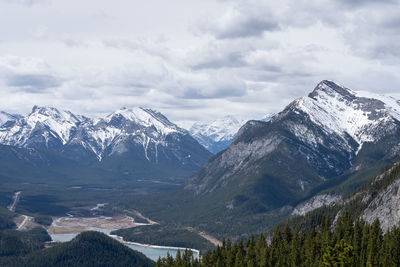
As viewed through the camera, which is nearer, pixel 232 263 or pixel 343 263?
pixel 343 263

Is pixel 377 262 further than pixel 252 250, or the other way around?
pixel 252 250

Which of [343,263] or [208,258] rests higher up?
[343,263]

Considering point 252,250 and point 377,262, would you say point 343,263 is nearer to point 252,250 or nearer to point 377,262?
point 377,262

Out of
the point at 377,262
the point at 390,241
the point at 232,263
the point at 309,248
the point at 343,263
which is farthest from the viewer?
the point at 232,263

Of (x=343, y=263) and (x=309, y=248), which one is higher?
(x=343, y=263)

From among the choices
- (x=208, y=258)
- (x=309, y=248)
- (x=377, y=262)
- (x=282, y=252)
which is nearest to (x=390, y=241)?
(x=377, y=262)

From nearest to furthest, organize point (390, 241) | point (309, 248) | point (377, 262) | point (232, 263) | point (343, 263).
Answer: point (343, 263) → point (377, 262) → point (390, 241) → point (309, 248) → point (232, 263)

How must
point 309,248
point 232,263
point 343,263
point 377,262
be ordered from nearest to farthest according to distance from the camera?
point 343,263 → point 377,262 → point 309,248 → point 232,263

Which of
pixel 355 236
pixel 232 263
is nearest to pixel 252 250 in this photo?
pixel 232 263

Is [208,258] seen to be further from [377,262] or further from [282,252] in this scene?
[377,262]
